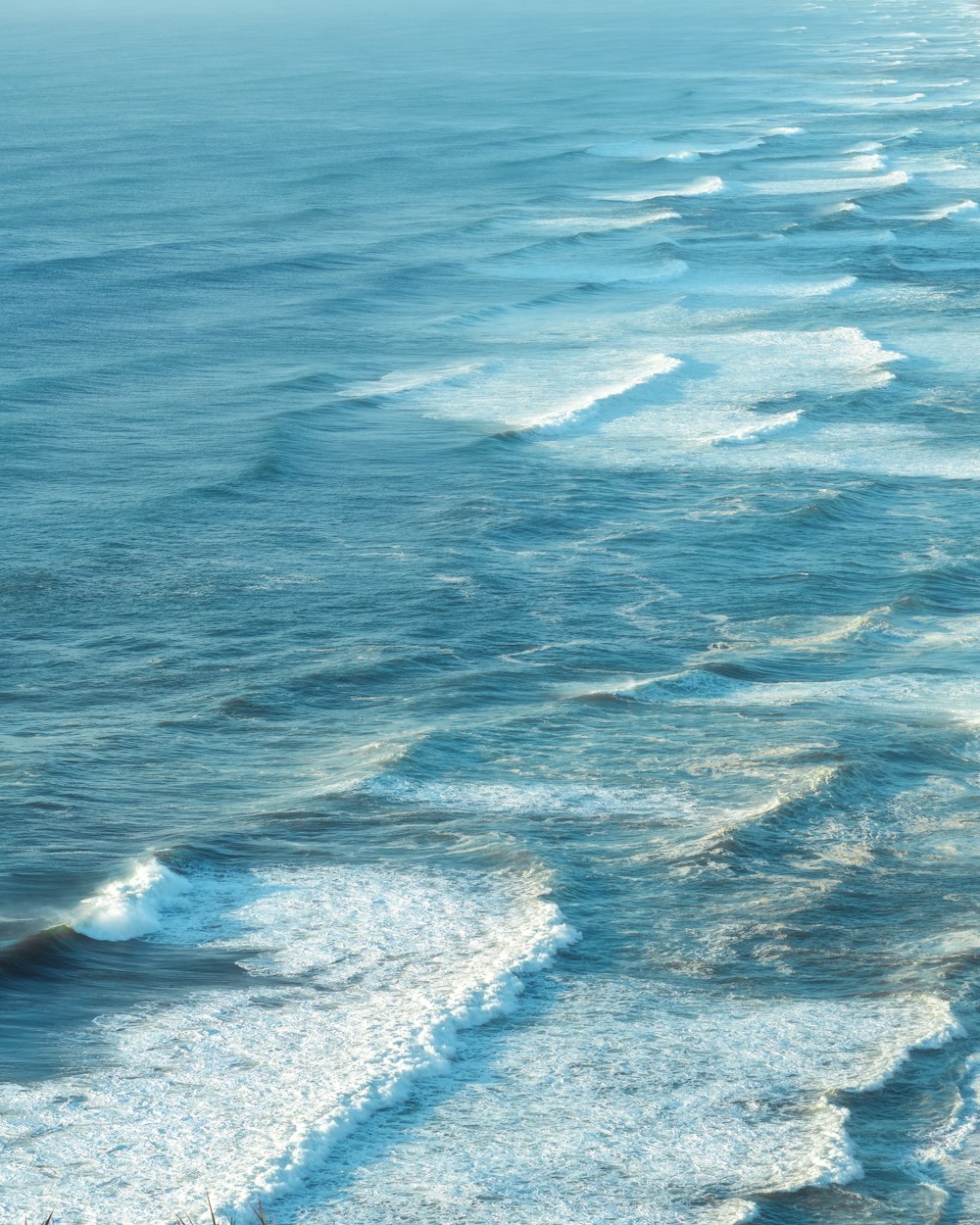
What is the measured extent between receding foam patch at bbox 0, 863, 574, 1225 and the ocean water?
41mm

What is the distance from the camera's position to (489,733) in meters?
19.0

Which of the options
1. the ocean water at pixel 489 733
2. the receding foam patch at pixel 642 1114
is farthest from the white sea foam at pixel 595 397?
the receding foam patch at pixel 642 1114

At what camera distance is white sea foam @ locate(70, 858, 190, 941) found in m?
14.4

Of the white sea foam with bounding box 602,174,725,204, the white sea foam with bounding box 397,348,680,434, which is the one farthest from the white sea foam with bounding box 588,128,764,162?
the white sea foam with bounding box 397,348,680,434

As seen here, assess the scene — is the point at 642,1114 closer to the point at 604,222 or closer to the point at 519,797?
the point at 519,797

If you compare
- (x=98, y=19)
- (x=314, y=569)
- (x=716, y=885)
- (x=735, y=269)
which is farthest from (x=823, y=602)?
(x=98, y=19)

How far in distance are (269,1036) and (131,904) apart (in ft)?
8.21

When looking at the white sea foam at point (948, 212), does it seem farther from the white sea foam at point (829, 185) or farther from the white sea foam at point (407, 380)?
the white sea foam at point (407, 380)

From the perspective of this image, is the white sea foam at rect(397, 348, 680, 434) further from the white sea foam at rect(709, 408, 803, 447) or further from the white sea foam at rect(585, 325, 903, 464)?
the white sea foam at rect(709, 408, 803, 447)

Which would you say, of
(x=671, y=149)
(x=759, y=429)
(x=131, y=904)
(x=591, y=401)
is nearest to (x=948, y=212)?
(x=671, y=149)

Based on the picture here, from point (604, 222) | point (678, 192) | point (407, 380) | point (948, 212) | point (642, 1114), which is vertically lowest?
point (642, 1114)

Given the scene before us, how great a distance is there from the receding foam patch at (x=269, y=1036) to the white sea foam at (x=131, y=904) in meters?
0.02

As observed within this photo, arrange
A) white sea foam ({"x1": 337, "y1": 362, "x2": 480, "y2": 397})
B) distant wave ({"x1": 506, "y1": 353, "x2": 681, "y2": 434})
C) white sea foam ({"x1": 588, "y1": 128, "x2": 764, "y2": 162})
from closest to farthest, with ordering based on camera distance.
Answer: distant wave ({"x1": 506, "y1": 353, "x2": 681, "y2": 434})
white sea foam ({"x1": 337, "y1": 362, "x2": 480, "y2": 397})
white sea foam ({"x1": 588, "y1": 128, "x2": 764, "y2": 162})

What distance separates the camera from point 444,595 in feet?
78.5
